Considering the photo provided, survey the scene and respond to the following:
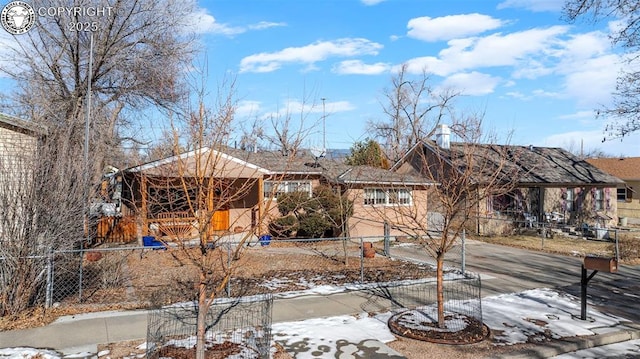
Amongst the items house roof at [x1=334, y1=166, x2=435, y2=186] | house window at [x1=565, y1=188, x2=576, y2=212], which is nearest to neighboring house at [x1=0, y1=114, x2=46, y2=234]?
house roof at [x1=334, y1=166, x2=435, y2=186]

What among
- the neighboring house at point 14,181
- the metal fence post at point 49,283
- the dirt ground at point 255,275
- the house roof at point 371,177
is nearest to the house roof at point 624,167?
the dirt ground at point 255,275

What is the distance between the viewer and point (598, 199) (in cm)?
2503

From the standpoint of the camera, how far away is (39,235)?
22.8ft

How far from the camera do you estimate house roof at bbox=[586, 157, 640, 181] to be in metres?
32.1

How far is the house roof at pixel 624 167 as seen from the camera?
3205 centimetres

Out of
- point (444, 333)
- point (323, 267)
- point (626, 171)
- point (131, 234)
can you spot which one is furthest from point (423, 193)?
point (626, 171)

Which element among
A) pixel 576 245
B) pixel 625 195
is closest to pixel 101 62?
A: pixel 576 245

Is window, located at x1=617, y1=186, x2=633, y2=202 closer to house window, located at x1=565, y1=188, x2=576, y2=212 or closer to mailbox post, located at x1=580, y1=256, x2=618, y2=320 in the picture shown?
house window, located at x1=565, y1=188, x2=576, y2=212

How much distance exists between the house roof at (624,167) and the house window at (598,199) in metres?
9.11

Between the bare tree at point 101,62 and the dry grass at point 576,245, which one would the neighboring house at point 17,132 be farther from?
the dry grass at point 576,245

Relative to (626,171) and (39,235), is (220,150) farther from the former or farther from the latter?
(626,171)

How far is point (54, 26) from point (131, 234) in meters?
8.85

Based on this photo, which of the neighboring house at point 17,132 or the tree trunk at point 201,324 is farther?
the neighboring house at point 17,132

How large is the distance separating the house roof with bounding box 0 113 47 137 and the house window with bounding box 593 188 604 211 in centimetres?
2660
